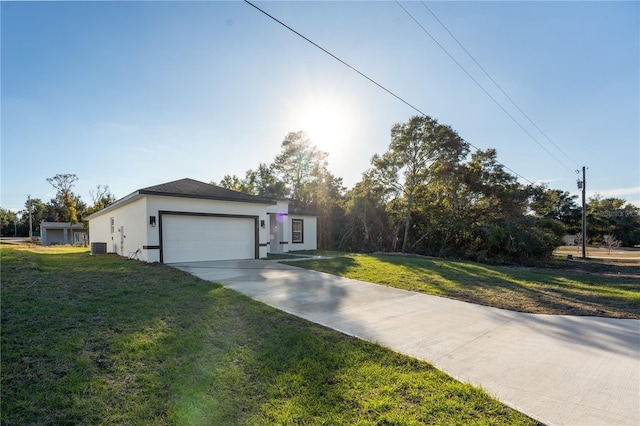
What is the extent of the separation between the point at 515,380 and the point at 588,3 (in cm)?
946

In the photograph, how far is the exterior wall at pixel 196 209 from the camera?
35.2 ft

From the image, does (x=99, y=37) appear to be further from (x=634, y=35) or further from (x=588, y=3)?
(x=634, y=35)

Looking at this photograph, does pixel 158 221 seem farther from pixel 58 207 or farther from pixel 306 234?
pixel 58 207

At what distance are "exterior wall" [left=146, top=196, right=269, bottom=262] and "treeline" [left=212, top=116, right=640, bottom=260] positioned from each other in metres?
8.08

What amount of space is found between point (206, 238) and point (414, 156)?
13051mm

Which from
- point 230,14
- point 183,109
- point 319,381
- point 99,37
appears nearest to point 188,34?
point 230,14

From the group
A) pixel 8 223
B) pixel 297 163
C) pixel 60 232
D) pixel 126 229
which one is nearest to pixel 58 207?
pixel 60 232

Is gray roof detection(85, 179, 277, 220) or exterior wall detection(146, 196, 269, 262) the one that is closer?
exterior wall detection(146, 196, 269, 262)

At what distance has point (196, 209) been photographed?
11820 millimetres

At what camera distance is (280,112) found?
→ 1007cm

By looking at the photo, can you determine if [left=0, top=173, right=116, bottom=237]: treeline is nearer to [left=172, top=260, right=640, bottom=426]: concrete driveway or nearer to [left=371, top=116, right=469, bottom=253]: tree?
[left=371, top=116, right=469, bottom=253]: tree

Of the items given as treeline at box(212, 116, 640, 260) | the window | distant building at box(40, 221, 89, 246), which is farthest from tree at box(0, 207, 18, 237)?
treeline at box(212, 116, 640, 260)

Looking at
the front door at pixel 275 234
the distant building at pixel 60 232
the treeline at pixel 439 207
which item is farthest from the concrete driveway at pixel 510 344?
the distant building at pixel 60 232

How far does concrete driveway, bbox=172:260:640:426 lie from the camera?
8.36 feet
